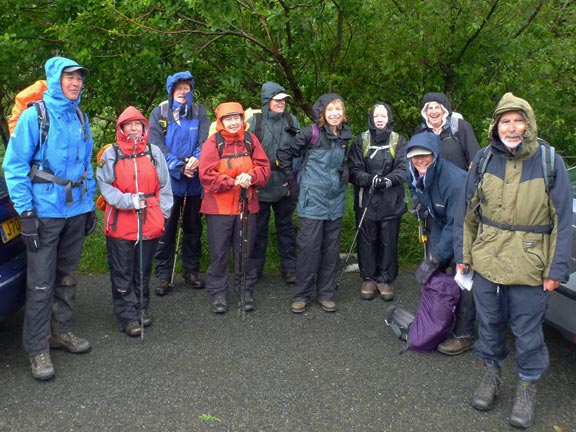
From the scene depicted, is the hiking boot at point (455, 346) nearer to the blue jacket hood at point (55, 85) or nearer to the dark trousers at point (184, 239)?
the dark trousers at point (184, 239)

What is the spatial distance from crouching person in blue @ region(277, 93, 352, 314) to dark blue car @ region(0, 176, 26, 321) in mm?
2242

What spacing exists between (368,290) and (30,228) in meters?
3.09

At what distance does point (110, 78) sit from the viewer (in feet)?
21.7

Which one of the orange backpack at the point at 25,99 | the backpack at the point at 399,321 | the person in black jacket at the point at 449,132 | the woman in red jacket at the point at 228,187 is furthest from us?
the person in black jacket at the point at 449,132

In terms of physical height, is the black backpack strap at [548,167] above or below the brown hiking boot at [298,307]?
above

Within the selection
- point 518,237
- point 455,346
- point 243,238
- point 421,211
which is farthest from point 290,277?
point 518,237

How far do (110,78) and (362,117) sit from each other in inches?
112

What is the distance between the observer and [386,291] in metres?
5.73

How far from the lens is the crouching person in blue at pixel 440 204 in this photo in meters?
4.40

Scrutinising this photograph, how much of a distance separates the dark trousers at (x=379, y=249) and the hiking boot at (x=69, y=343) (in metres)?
2.63

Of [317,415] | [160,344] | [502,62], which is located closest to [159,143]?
[160,344]

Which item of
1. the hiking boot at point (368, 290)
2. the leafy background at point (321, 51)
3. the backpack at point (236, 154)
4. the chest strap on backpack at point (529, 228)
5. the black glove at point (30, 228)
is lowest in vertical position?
the hiking boot at point (368, 290)

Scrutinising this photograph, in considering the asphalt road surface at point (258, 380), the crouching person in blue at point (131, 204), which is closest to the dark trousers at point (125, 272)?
the crouching person in blue at point (131, 204)

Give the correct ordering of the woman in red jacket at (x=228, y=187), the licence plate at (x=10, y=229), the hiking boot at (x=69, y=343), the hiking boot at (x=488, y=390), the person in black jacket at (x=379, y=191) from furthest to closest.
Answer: the person in black jacket at (x=379, y=191) < the woman in red jacket at (x=228, y=187) < the hiking boot at (x=69, y=343) < the licence plate at (x=10, y=229) < the hiking boot at (x=488, y=390)
